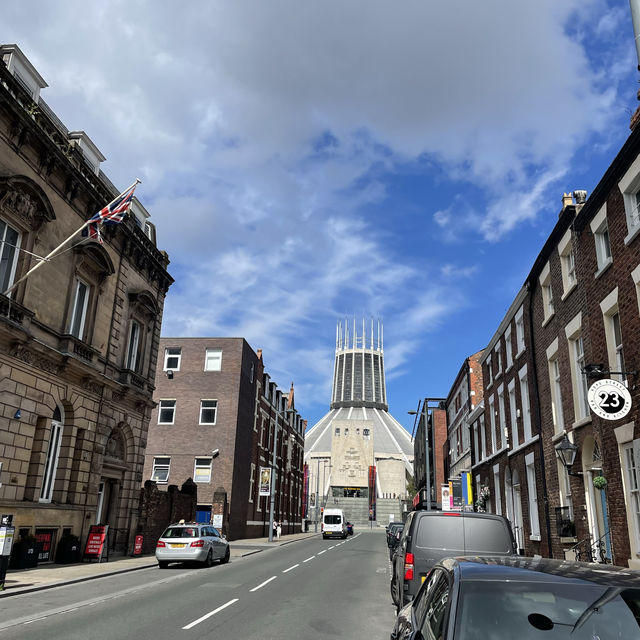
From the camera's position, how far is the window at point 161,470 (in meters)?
43.4

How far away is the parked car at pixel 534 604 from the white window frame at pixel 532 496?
56.2ft

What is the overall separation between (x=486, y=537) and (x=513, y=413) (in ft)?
47.3

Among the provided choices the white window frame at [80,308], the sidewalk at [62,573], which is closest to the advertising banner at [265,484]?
the sidewalk at [62,573]

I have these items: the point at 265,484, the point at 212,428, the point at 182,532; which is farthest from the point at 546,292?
the point at 212,428

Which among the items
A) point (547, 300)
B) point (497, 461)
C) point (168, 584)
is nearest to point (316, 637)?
point (168, 584)

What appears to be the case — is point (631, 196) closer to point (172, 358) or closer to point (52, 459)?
point (52, 459)

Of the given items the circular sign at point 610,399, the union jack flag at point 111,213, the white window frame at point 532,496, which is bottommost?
the white window frame at point 532,496

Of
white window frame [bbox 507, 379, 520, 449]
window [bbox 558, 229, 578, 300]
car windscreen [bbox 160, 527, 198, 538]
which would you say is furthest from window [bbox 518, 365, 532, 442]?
car windscreen [bbox 160, 527, 198, 538]

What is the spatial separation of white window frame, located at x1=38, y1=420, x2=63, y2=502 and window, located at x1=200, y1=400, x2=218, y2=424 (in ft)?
73.6

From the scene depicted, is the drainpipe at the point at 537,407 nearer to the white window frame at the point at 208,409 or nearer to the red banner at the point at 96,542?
the red banner at the point at 96,542

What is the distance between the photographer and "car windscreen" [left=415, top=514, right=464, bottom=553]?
9.98 metres

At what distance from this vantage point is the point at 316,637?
30.4 feet

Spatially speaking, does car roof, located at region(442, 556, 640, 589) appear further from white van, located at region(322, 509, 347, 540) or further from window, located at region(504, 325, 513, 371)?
white van, located at region(322, 509, 347, 540)

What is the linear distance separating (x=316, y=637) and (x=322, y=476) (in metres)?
130
